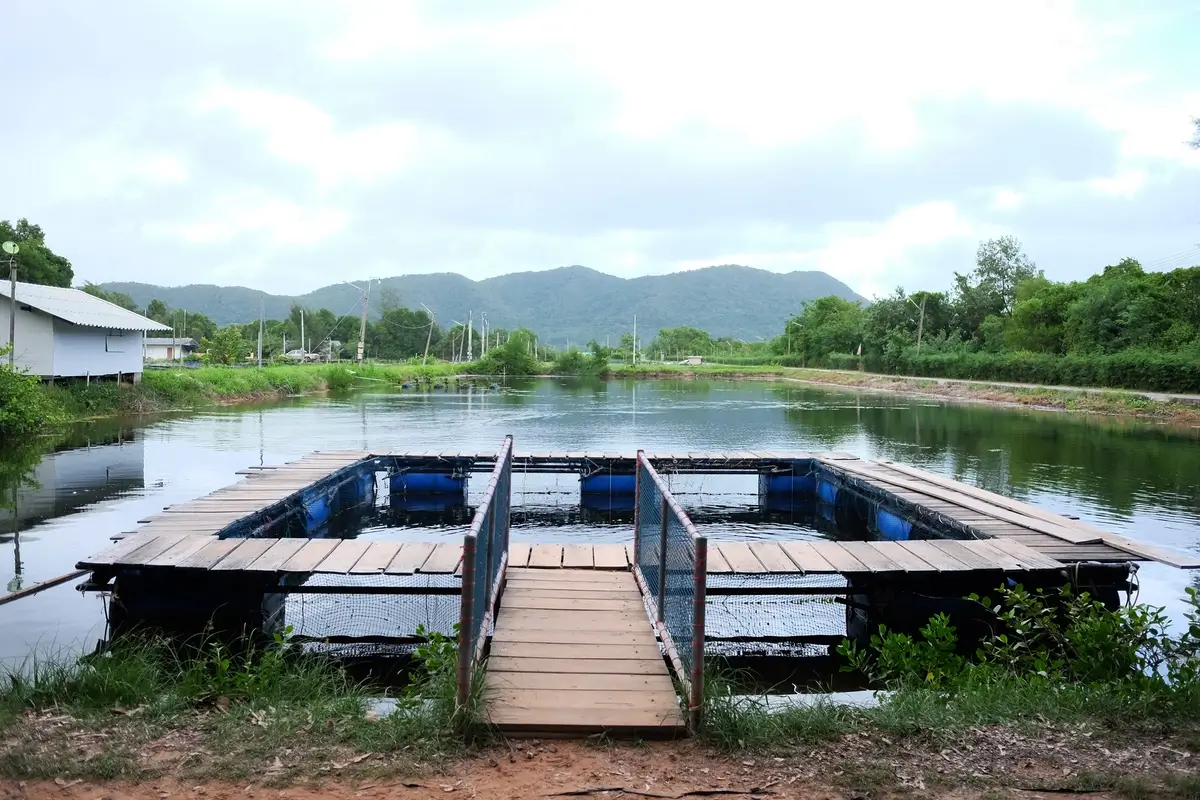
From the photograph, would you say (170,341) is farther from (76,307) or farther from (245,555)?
(245,555)

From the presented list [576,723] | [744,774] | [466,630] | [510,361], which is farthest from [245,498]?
[510,361]

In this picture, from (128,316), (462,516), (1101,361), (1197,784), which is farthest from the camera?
(1101,361)

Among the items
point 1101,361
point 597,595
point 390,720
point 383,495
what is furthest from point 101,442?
point 1101,361

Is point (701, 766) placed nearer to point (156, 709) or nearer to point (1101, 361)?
point (156, 709)

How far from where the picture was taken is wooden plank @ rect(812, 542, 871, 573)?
9.17 m

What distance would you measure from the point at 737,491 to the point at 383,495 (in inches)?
318

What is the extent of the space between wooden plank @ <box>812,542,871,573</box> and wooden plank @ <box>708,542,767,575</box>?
790 millimetres

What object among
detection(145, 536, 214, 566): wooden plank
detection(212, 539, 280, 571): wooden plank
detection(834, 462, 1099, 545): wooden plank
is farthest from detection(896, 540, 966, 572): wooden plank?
detection(145, 536, 214, 566): wooden plank

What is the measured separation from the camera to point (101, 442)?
24500 mm

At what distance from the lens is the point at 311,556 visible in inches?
358

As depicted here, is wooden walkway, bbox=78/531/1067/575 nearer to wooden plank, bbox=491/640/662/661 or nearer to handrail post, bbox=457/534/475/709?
wooden plank, bbox=491/640/662/661

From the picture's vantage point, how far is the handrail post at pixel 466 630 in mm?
4918

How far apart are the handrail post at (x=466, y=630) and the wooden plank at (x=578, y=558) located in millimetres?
4499

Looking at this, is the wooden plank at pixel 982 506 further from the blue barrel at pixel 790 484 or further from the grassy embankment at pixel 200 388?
the grassy embankment at pixel 200 388
